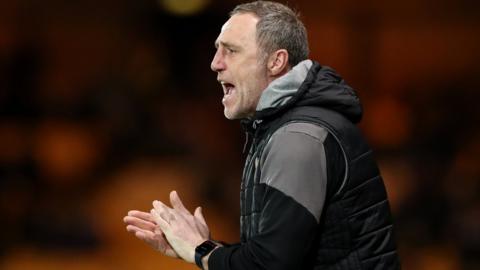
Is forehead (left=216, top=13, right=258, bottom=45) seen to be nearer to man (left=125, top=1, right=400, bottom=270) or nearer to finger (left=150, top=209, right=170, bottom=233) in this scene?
man (left=125, top=1, right=400, bottom=270)

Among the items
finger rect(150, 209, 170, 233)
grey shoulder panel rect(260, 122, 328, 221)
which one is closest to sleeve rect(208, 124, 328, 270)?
grey shoulder panel rect(260, 122, 328, 221)

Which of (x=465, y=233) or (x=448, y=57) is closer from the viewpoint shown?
(x=465, y=233)

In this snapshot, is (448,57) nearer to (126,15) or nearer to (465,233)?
(465,233)

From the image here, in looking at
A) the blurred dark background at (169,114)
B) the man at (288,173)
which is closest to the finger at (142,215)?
the man at (288,173)

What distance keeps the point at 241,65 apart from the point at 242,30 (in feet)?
0.26

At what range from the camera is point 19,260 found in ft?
16.9

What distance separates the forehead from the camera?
194cm

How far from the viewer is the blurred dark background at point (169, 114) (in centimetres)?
529

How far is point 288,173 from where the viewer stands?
1.67m

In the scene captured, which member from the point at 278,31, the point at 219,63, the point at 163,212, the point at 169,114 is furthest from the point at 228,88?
the point at 169,114

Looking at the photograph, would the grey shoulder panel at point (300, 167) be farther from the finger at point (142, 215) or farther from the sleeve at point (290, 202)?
the finger at point (142, 215)

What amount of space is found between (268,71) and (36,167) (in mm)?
3906

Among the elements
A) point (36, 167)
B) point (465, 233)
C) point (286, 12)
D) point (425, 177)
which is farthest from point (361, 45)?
point (286, 12)

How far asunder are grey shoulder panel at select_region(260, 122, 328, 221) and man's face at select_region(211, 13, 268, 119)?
0.84 feet
